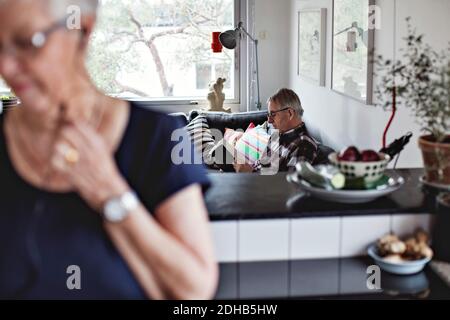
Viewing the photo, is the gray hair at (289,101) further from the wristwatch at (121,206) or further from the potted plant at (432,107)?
the wristwatch at (121,206)

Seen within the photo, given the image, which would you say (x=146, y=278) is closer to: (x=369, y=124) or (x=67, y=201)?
(x=67, y=201)

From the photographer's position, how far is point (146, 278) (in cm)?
113

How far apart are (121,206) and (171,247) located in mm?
114

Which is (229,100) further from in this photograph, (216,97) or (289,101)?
(289,101)

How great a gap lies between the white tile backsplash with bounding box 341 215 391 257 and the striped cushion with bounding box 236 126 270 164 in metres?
2.18

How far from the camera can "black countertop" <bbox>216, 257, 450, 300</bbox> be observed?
1.37 m

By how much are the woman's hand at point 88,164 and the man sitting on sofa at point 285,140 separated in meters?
2.21

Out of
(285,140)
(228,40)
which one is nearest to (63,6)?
(285,140)

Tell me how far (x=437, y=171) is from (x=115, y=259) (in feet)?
2.84

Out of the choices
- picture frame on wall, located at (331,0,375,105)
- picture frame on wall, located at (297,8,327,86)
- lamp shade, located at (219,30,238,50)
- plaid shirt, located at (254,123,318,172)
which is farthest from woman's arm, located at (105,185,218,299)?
lamp shade, located at (219,30,238,50)

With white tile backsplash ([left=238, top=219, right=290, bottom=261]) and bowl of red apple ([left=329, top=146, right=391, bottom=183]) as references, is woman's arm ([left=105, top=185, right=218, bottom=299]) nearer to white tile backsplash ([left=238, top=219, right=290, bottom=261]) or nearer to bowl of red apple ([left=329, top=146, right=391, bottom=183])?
white tile backsplash ([left=238, top=219, right=290, bottom=261])

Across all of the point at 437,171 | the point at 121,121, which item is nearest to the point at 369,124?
the point at 437,171

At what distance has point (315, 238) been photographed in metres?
1.45

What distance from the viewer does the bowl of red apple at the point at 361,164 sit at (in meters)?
1.47
